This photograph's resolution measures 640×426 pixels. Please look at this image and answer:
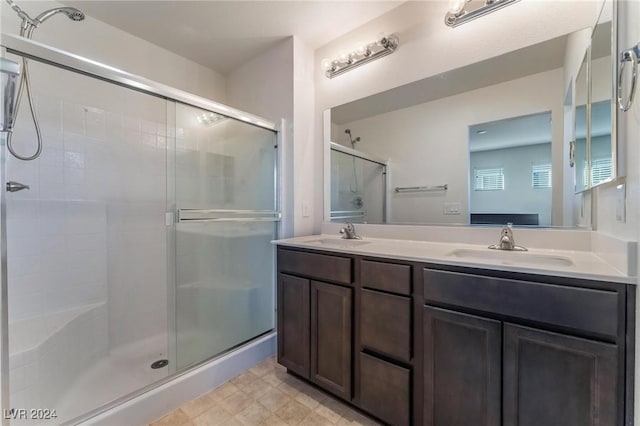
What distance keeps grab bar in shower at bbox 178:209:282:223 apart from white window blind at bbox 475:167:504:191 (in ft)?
4.79

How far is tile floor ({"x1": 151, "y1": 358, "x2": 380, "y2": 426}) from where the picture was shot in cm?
139

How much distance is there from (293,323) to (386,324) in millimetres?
653

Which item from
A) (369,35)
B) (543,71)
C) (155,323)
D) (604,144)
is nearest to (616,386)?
(604,144)

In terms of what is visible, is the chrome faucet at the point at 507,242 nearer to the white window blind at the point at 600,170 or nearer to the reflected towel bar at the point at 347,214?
the white window blind at the point at 600,170

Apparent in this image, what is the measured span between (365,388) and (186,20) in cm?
272

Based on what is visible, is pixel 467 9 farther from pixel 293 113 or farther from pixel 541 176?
pixel 293 113

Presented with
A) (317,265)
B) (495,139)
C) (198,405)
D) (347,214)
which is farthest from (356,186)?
(198,405)

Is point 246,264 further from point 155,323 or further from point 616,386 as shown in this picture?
point 616,386

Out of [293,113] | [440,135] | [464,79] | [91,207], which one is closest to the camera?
[464,79]

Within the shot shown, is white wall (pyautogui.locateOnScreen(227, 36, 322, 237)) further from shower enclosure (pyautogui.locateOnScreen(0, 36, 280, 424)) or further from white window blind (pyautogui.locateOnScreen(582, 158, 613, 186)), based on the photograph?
white window blind (pyautogui.locateOnScreen(582, 158, 613, 186))

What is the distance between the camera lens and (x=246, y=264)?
2137 mm

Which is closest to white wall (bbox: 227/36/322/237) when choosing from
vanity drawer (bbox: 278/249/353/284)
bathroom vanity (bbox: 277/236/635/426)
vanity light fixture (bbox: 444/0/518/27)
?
vanity drawer (bbox: 278/249/353/284)

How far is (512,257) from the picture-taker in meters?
1.25

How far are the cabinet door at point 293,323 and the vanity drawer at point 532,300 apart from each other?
2.51ft
